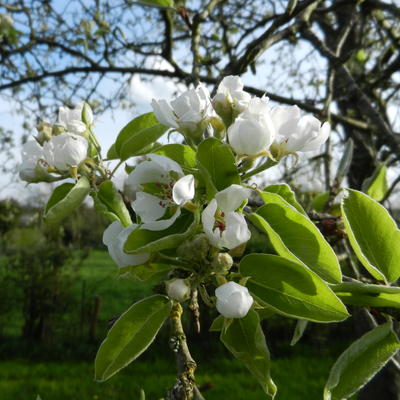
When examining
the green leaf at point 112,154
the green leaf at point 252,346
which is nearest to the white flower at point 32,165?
the green leaf at point 112,154

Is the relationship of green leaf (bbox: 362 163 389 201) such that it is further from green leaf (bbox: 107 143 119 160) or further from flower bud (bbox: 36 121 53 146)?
flower bud (bbox: 36 121 53 146)

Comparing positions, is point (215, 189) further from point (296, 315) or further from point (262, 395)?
point (262, 395)

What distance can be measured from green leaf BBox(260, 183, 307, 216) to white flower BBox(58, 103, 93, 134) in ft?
1.27

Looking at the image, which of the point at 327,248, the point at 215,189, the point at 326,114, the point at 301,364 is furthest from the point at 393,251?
the point at 301,364

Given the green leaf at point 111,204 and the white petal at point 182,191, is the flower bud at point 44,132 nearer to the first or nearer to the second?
the green leaf at point 111,204

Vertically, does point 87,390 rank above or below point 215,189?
below

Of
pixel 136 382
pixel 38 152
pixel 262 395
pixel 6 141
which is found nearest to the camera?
pixel 38 152

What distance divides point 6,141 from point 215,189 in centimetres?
489

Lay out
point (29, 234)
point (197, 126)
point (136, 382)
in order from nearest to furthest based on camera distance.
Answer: point (197, 126) < point (136, 382) < point (29, 234)

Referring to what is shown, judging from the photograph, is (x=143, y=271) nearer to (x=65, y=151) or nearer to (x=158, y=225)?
(x=158, y=225)

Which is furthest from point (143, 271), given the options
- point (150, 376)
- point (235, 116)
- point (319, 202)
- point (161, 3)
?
point (150, 376)

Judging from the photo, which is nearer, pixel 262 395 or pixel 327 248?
pixel 327 248

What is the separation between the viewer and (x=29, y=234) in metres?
9.60

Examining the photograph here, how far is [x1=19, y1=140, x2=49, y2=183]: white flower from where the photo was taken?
35.2 inches
